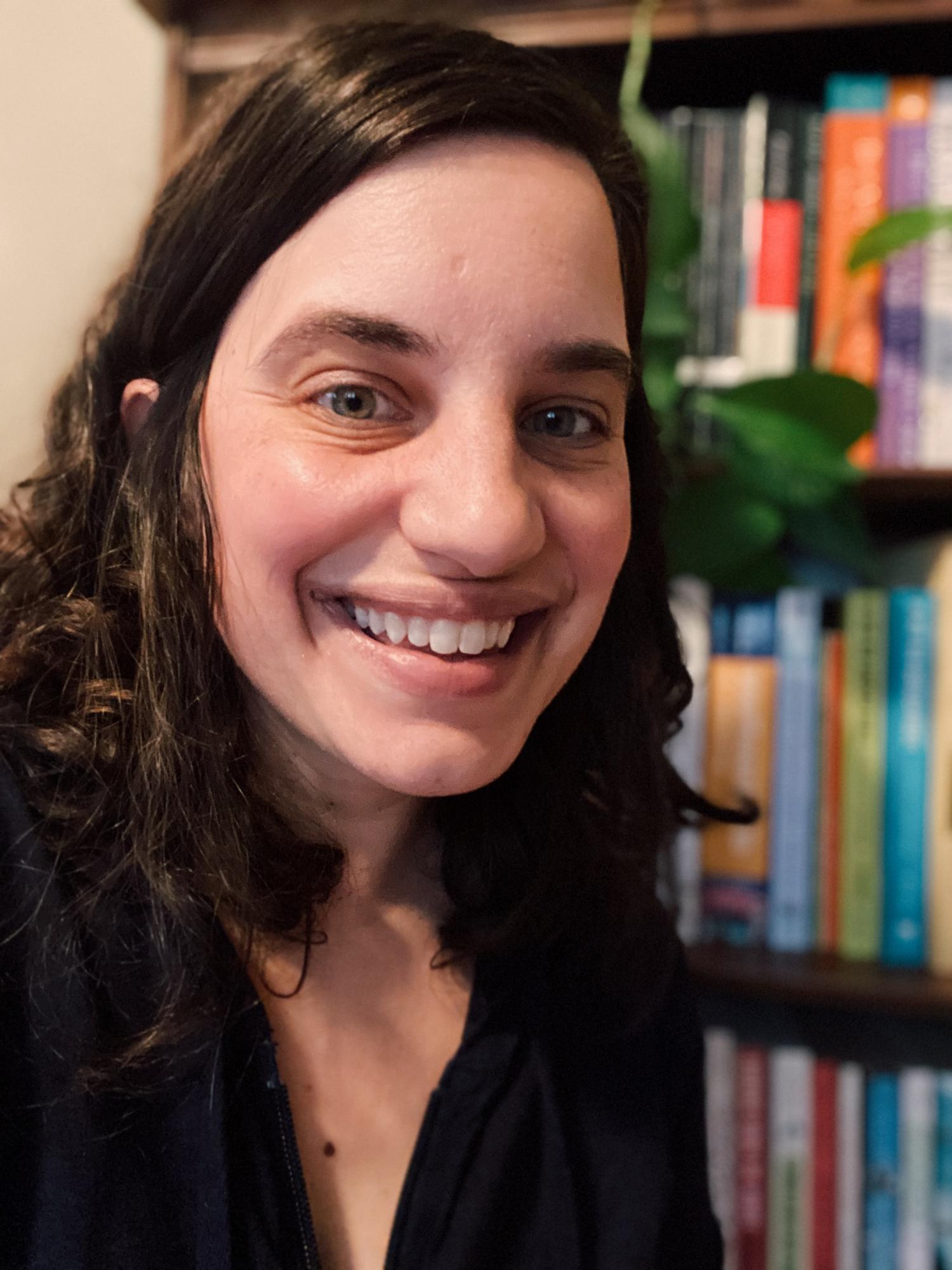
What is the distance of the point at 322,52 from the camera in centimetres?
66

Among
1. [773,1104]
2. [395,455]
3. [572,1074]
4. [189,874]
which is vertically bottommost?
[773,1104]

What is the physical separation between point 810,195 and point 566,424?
617 millimetres

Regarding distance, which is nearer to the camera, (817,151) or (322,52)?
(322,52)

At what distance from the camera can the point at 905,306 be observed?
1041mm

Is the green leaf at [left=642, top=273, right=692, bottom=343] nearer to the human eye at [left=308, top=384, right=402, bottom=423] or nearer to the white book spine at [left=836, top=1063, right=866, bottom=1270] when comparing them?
the human eye at [left=308, top=384, right=402, bottom=423]

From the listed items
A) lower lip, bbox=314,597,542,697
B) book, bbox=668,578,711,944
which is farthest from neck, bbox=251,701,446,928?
book, bbox=668,578,711,944

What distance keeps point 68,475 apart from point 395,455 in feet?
0.99

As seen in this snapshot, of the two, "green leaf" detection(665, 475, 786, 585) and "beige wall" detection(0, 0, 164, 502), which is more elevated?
"beige wall" detection(0, 0, 164, 502)

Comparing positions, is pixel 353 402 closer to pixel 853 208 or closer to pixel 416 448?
pixel 416 448

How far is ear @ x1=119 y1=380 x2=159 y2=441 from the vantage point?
2.26ft

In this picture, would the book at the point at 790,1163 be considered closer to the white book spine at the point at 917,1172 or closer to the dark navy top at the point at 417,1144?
the white book spine at the point at 917,1172

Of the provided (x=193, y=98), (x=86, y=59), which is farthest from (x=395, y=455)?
(x=193, y=98)

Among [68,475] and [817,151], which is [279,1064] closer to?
[68,475]

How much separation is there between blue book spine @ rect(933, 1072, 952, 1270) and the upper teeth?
82cm
